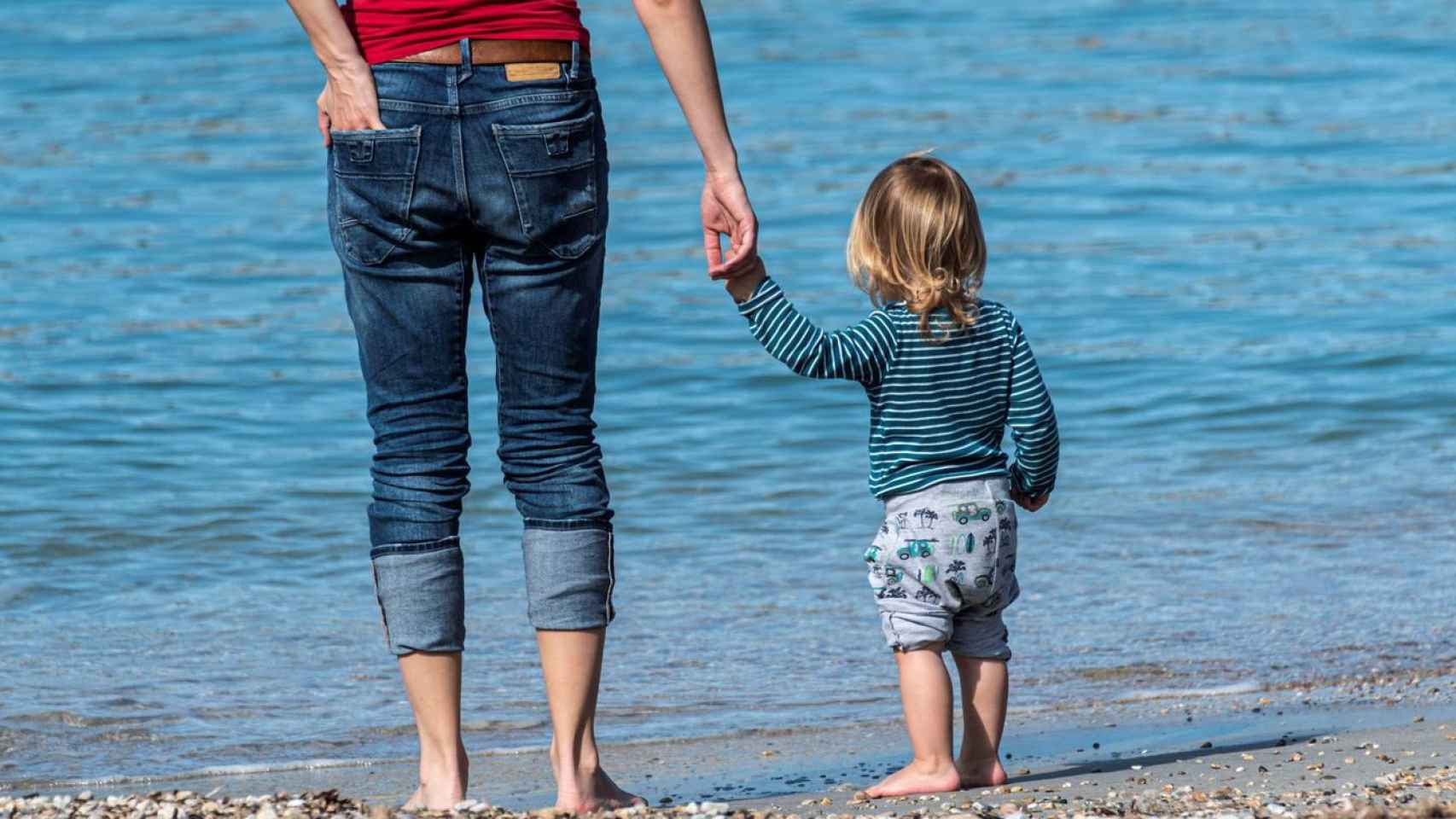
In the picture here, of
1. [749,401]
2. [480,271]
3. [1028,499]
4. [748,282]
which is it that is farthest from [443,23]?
[749,401]

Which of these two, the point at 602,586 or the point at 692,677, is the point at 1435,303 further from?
the point at 602,586

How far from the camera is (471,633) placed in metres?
5.21

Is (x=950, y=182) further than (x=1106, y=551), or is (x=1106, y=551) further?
(x=1106, y=551)

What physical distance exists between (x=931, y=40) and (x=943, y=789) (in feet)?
45.5

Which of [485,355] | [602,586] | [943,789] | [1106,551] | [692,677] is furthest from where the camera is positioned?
[485,355]

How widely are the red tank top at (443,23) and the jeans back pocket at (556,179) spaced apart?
0.14 m

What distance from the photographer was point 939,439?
3543mm

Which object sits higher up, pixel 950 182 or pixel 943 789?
pixel 950 182

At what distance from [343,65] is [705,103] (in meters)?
0.57

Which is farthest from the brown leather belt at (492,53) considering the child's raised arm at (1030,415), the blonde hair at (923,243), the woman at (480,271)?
the child's raised arm at (1030,415)

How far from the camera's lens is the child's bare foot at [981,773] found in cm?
359

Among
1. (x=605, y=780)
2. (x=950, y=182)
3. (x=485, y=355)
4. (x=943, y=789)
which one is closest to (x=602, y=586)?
(x=605, y=780)

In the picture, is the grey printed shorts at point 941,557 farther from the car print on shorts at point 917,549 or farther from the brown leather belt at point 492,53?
→ the brown leather belt at point 492,53

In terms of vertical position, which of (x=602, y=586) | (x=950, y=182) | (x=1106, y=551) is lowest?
(x=1106, y=551)
